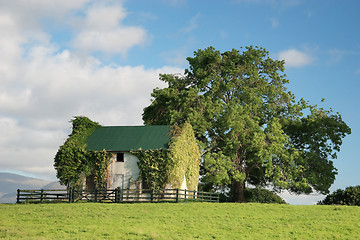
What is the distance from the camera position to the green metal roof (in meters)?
36.4

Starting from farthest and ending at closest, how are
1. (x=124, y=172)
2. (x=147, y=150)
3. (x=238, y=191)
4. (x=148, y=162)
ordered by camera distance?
(x=238, y=191)
(x=124, y=172)
(x=147, y=150)
(x=148, y=162)

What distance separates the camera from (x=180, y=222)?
22.6 meters

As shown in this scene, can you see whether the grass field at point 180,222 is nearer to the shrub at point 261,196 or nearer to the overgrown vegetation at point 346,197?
the overgrown vegetation at point 346,197

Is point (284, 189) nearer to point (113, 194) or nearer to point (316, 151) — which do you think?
point (316, 151)

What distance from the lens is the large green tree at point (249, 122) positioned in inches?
1585

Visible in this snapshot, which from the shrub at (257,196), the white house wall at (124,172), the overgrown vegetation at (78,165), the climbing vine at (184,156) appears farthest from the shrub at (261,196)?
the overgrown vegetation at (78,165)

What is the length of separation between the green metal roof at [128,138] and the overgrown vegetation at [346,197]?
15170 millimetres

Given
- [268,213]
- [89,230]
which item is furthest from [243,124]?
[89,230]

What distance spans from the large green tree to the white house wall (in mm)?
7144

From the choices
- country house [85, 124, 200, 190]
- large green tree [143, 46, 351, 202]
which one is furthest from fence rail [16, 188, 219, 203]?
large green tree [143, 46, 351, 202]

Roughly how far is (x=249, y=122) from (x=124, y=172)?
1300 centimetres

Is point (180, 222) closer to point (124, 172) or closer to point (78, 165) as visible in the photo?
point (124, 172)

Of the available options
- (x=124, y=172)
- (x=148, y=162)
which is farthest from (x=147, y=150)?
(x=124, y=172)

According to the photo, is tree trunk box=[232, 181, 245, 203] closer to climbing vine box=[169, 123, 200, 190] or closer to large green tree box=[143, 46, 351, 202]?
large green tree box=[143, 46, 351, 202]
